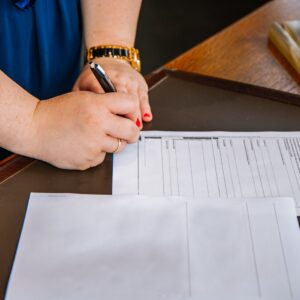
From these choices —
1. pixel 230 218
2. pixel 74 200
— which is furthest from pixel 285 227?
pixel 74 200

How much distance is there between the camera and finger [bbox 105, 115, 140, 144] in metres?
0.59

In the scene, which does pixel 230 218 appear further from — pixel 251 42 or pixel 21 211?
pixel 251 42

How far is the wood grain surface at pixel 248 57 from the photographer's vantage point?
2.47 ft

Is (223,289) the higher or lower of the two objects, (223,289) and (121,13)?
the lower

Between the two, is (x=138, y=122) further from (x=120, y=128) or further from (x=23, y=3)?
(x=23, y=3)

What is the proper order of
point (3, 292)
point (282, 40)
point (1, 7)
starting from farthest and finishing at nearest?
point (282, 40) < point (1, 7) < point (3, 292)

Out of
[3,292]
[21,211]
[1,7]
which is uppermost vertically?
[1,7]

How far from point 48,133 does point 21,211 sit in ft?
0.38

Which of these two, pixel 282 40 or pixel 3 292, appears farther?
pixel 282 40

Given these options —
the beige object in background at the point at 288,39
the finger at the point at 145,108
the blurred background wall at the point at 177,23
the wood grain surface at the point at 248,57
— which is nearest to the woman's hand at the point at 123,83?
the finger at the point at 145,108

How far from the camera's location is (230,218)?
510 mm

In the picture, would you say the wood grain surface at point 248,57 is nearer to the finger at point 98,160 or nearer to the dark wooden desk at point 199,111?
the dark wooden desk at point 199,111

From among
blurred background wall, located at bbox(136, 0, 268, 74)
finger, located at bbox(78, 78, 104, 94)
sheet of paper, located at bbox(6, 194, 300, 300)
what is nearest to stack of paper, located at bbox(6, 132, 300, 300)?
sheet of paper, located at bbox(6, 194, 300, 300)

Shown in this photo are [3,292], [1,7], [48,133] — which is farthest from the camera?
[1,7]
